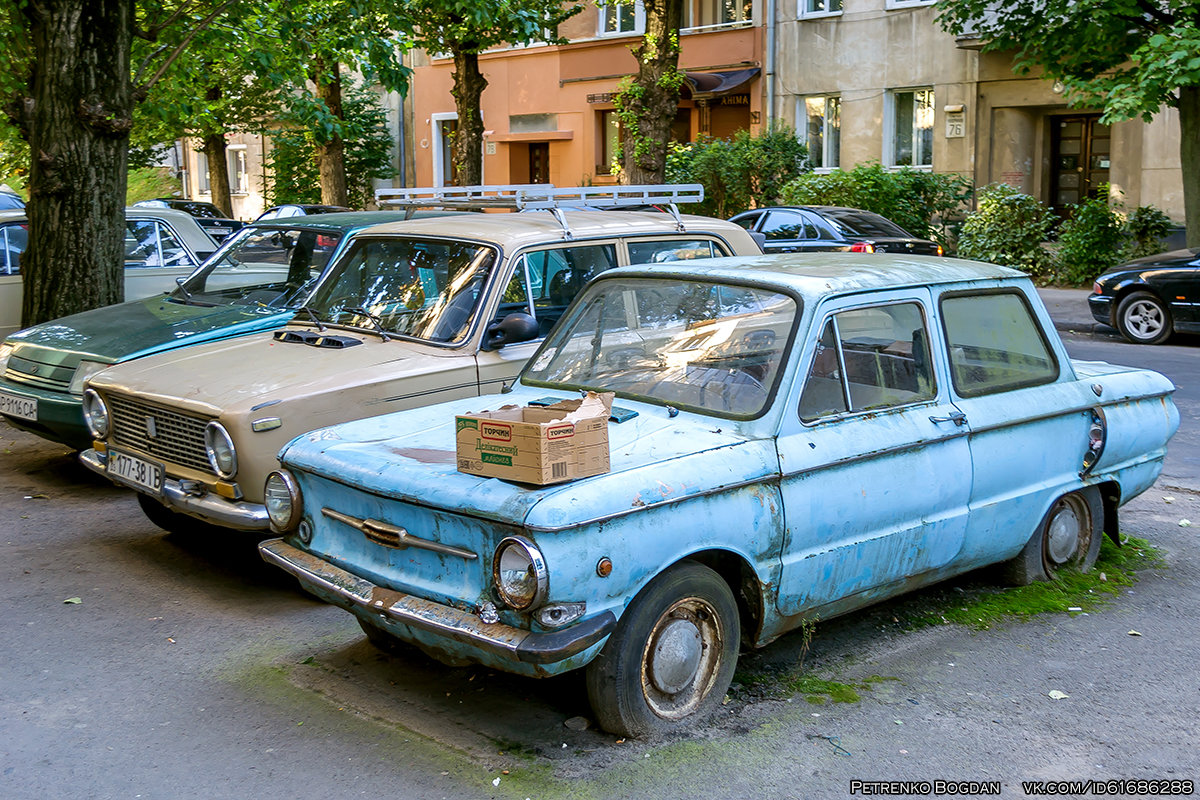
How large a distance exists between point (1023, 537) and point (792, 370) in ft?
5.76

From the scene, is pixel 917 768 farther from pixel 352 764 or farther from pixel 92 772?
pixel 92 772

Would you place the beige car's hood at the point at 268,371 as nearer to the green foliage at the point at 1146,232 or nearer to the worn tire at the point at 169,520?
the worn tire at the point at 169,520

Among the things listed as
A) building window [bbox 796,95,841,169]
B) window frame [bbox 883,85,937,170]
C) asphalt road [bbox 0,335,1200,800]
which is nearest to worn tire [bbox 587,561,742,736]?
asphalt road [bbox 0,335,1200,800]

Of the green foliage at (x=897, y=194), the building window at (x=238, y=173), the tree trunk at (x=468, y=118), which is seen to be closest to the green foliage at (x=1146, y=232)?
the green foliage at (x=897, y=194)

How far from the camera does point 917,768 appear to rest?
413 centimetres

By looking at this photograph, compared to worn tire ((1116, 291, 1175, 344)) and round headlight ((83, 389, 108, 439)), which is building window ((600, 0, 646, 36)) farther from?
round headlight ((83, 389, 108, 439))

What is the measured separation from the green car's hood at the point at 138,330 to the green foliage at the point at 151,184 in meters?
38.0

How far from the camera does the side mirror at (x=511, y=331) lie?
244 inches

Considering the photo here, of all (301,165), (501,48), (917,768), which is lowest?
(917,768)

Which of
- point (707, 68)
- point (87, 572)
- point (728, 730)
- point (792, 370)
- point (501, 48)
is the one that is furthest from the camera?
point (501, 48)

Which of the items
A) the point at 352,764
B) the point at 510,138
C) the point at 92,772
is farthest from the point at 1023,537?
the point at 510,138

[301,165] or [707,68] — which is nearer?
[707,68]

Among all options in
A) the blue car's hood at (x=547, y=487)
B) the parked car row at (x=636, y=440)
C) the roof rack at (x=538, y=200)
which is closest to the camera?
the blue car's hood at (x=547, y=487)

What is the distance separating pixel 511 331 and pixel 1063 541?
3002 mm
